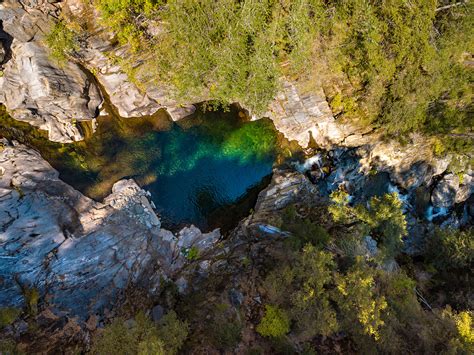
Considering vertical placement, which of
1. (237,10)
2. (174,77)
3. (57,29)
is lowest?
(174,77)

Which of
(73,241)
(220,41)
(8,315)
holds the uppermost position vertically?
(220,41)

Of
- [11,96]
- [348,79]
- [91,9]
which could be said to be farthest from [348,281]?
[11,96]

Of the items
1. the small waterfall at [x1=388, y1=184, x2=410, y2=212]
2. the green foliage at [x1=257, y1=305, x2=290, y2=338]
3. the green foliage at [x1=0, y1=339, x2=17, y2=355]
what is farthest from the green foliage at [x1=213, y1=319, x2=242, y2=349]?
the small waterfall at [x1=388, y1=184, x2=410, y2=212]

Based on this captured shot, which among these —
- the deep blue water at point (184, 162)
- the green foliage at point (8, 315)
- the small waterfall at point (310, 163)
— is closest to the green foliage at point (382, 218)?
the small waterfall at point (310, 163)

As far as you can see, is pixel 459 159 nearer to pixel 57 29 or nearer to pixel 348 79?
pixel 348 79

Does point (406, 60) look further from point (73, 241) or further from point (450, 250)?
point (73, 241)

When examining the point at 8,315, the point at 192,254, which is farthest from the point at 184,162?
the point at 8,315

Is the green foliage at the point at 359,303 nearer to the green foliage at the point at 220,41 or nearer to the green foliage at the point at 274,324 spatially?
the green foliage at the point at 274,324
